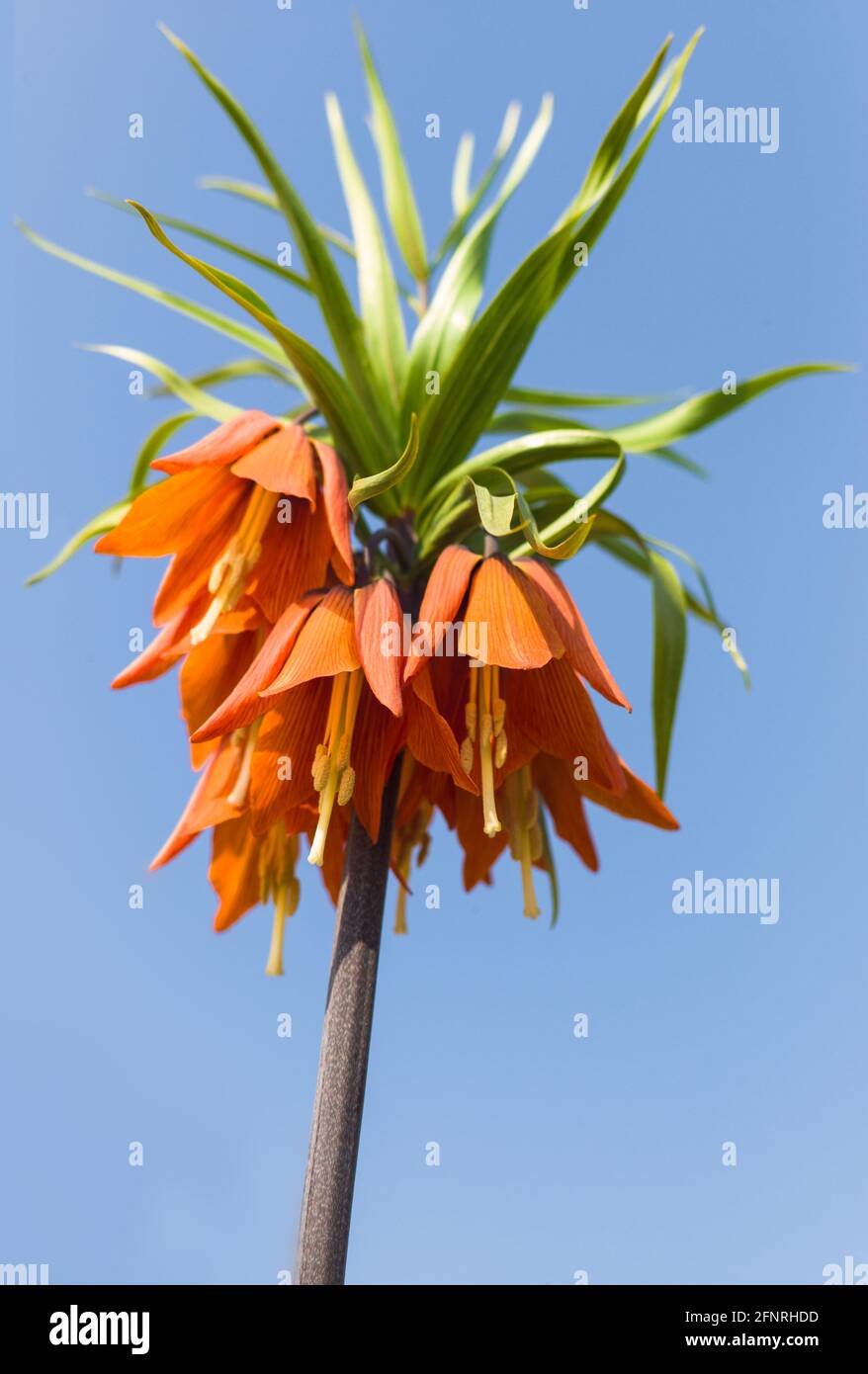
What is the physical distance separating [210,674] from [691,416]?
0.94 metres

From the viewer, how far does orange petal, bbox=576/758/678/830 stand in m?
1.88

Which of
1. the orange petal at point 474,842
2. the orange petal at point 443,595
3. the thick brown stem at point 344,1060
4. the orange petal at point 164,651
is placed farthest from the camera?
the orange petal at point 474,842

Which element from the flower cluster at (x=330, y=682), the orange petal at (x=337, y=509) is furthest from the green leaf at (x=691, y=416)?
the orange petal at (x=337, y=509)

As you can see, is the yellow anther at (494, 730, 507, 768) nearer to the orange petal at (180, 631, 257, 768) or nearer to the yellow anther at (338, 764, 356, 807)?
the yellow anther at (338, 764, 356, 807)

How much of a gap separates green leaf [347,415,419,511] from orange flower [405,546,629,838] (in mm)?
163

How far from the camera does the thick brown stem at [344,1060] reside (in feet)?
4.99

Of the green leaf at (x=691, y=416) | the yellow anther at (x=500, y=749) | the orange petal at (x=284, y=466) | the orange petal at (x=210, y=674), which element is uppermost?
the green leaf at (x=691, y=416)

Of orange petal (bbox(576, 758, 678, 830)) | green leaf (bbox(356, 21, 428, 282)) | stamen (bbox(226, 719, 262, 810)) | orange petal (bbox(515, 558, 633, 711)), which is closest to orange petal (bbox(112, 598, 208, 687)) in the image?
stamen (bbox(226, 719, 262, 810))

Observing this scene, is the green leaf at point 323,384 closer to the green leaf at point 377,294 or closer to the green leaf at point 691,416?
the green leaf at point 377,294

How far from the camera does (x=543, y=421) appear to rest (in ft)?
7.59
